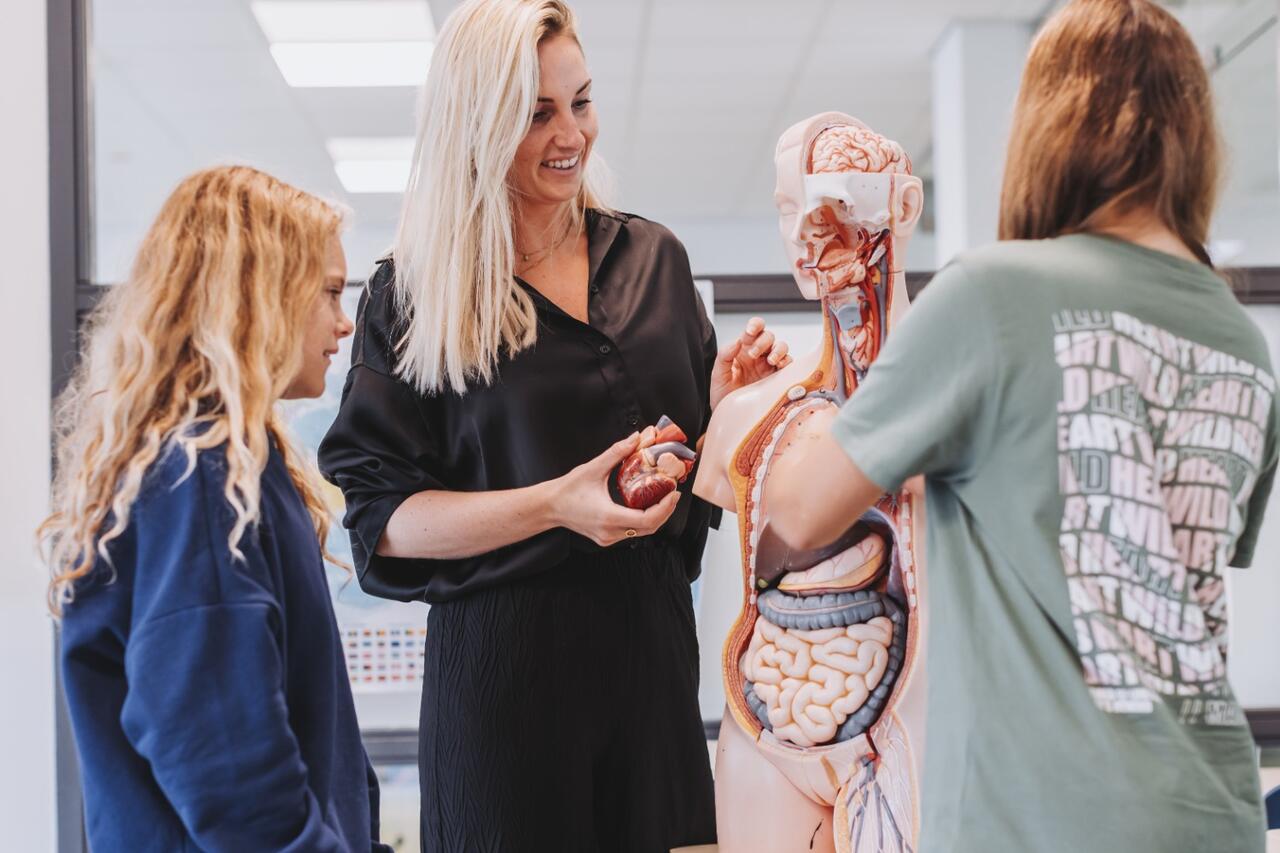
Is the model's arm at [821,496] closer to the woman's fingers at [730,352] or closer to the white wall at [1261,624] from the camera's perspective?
the woman's fingers at [730,352]

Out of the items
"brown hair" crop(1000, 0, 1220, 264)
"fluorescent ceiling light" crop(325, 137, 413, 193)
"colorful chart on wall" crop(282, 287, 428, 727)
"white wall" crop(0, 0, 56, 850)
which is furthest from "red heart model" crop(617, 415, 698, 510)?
"white wall" crop(0, 0, 56, 850)

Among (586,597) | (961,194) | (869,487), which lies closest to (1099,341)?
(869,487)

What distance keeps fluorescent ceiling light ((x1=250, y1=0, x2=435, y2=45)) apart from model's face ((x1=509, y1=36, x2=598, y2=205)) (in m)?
1.58

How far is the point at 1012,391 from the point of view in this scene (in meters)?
1.01

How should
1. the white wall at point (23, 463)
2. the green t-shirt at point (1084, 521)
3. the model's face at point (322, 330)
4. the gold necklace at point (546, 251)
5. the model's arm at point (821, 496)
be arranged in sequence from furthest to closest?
the white wall at point (23, 463) < the gold necklace at point (546, 251) < the model's face at point (322, 330) < the model's arm at point (821, 496) < the green t-shirt at point (1084, 521)

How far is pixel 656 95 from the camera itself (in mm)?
3221

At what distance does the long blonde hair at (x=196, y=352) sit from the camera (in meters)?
1.20

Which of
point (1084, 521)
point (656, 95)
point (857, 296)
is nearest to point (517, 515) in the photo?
point (857, 296)

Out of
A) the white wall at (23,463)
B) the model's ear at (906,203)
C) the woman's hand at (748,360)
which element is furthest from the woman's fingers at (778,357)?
the white wall at (23,463)

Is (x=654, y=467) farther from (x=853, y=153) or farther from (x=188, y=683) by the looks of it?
(x=188, y=683)

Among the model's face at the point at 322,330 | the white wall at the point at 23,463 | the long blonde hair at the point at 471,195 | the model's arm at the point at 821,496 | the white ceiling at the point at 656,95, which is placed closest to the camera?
the model's arm at the point at 821,496

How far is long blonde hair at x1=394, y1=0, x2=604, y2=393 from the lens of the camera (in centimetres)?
158

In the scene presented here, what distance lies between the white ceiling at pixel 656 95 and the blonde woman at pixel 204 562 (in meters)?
1.68

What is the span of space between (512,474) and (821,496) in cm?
63
